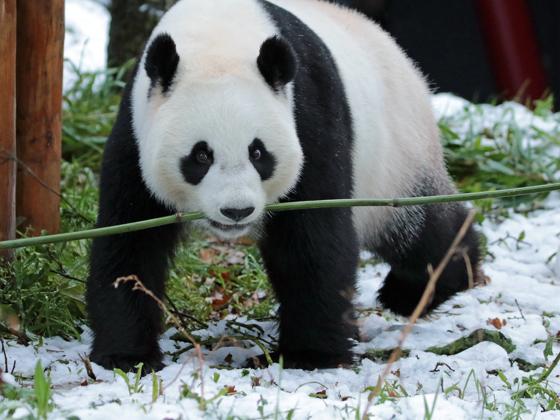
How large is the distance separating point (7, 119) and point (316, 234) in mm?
1551

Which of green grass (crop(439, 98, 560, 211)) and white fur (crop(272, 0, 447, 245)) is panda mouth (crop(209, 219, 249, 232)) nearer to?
white fur (crop(272, 0, 447, 245))

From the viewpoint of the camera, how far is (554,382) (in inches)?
158

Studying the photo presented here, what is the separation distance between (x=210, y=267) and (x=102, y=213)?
172 centimetres

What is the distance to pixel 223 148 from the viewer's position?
3.71 metres

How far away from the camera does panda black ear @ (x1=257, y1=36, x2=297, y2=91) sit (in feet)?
12.6

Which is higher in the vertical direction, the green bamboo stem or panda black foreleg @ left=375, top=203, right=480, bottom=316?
the green bamboo stem

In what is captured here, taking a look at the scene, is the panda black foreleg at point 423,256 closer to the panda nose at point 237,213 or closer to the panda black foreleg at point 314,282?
the panda black foreleg at point 314,282

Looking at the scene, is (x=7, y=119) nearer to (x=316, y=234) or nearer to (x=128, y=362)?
(x=128, y=362)

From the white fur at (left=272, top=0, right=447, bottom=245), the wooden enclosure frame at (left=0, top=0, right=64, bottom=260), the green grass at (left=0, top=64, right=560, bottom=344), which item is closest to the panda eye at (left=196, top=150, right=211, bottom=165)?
the green grass at (left=0, top=64, right=560, bottom=344)

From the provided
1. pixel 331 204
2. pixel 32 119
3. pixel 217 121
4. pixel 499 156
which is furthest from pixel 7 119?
pixel 499 156

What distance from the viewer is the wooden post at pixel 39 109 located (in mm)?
5074

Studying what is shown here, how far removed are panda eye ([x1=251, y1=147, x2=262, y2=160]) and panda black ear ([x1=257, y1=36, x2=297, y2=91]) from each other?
0.93ft

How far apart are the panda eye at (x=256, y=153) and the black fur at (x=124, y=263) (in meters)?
0.59

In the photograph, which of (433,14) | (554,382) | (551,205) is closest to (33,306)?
(554,382)
